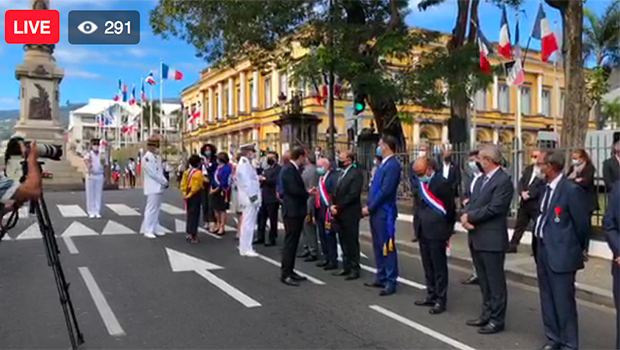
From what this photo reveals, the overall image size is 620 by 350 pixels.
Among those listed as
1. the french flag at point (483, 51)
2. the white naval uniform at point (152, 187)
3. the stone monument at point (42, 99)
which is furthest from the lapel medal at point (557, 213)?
the stone monument at point (42, 99)

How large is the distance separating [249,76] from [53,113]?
2948 cm

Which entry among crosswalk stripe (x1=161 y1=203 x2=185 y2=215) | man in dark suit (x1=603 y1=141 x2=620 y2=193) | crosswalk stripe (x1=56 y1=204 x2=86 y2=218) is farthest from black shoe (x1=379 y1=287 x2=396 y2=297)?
crosswalk stripe (x1=56 y1=204 x2=86 y2=218)

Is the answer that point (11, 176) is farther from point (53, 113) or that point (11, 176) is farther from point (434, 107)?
point (53, 113)

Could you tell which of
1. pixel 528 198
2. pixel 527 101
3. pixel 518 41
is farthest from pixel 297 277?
pixel 527 101

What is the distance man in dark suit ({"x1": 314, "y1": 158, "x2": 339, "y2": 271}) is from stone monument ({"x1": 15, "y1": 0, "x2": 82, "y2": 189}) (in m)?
18.3

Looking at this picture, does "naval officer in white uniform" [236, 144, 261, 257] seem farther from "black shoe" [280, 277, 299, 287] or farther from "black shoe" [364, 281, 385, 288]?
"black shoe" [364, 281, 385, 288]

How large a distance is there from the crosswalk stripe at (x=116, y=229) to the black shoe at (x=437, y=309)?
7.75m

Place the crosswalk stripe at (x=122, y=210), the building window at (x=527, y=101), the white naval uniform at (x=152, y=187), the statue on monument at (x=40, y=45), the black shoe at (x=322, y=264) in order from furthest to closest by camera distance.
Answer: the building window at (x=527, y=101)
the statue on monument at (x=40, y=45)
the crosswalk stripe at (x=122, y=210)
the white naval uniform at (x=152, y=187)
the black shoe at (x=322, y=264)

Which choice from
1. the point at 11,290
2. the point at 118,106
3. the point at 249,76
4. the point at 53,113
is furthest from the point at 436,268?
the point at 118,106

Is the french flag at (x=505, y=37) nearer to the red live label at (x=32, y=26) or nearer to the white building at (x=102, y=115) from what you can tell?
the red live label at (x=32, y=26)

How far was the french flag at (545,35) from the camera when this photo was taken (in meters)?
19.1

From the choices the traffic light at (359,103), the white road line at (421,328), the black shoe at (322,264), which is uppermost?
the traffic light at (359,103)

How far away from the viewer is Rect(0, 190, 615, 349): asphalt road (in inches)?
215

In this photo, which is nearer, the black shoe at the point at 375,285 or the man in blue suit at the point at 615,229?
the man in blue suit at the point at 615,229
